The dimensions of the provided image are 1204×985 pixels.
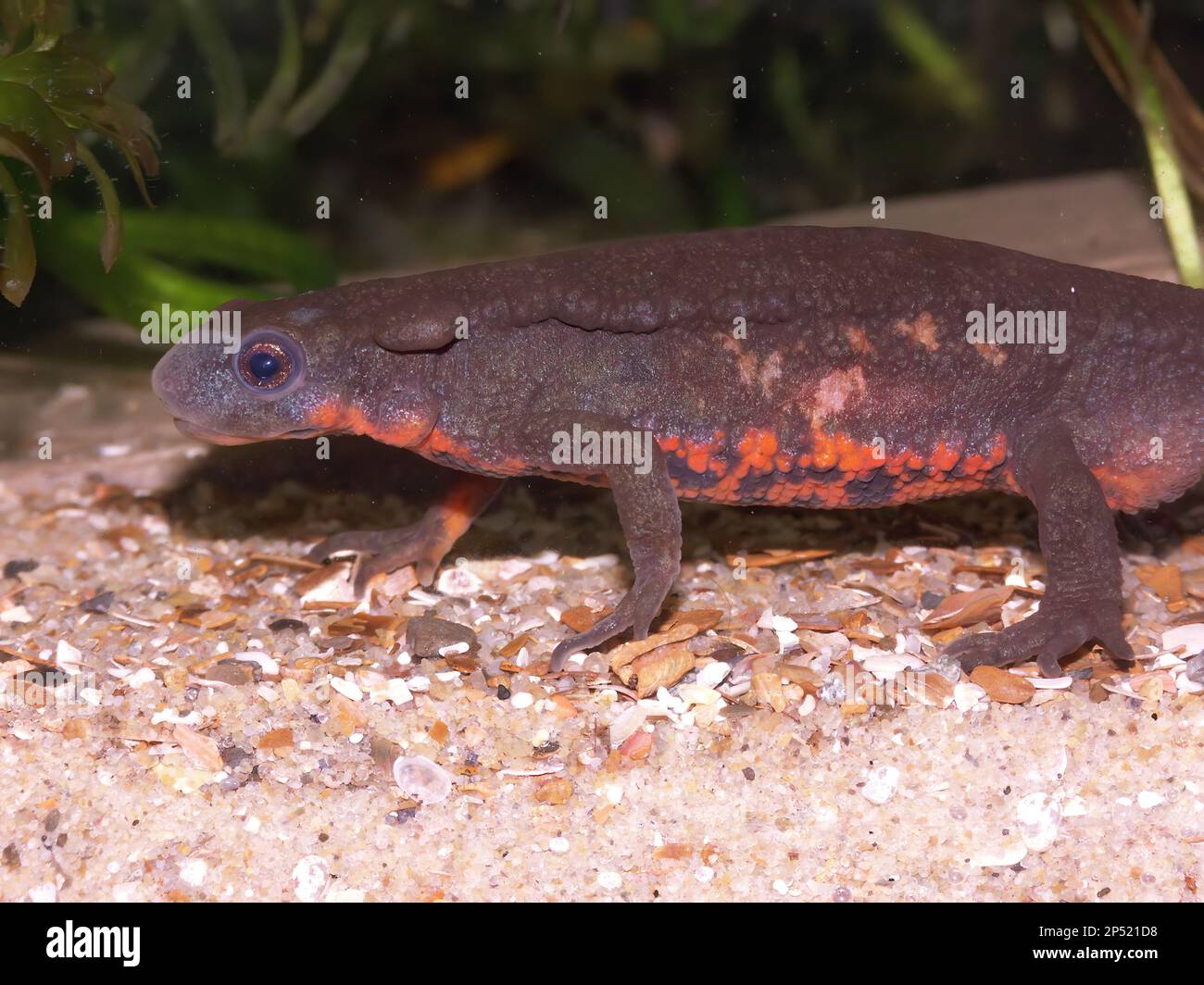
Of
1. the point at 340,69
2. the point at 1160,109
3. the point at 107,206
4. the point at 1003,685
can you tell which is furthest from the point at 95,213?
the point at 1160,109

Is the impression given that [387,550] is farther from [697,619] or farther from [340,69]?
[340,69]

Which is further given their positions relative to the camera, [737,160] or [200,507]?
[737,160]

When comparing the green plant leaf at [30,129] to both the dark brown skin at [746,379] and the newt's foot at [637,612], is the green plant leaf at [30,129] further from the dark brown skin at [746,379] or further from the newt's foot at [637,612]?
the newt's foot at [637,612]

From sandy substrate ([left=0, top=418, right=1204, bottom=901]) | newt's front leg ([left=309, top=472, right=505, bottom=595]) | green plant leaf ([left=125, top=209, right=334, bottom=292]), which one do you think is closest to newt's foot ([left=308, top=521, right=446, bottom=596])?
newt's front leg ([left=309, top=472, right=505, bottom=595])

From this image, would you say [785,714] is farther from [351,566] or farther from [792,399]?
[351,566]

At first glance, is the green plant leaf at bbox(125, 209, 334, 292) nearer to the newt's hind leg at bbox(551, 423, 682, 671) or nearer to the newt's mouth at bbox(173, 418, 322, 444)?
Result: the newt's mouth at bbox(173, 418, 322, 444)

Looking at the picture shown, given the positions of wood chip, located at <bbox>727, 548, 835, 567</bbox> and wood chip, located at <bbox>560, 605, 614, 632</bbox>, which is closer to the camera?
wood chip, located at <bbox>560, 605, 614, 632</bbox>

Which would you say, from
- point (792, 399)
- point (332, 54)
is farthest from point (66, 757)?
point (332, 54)
